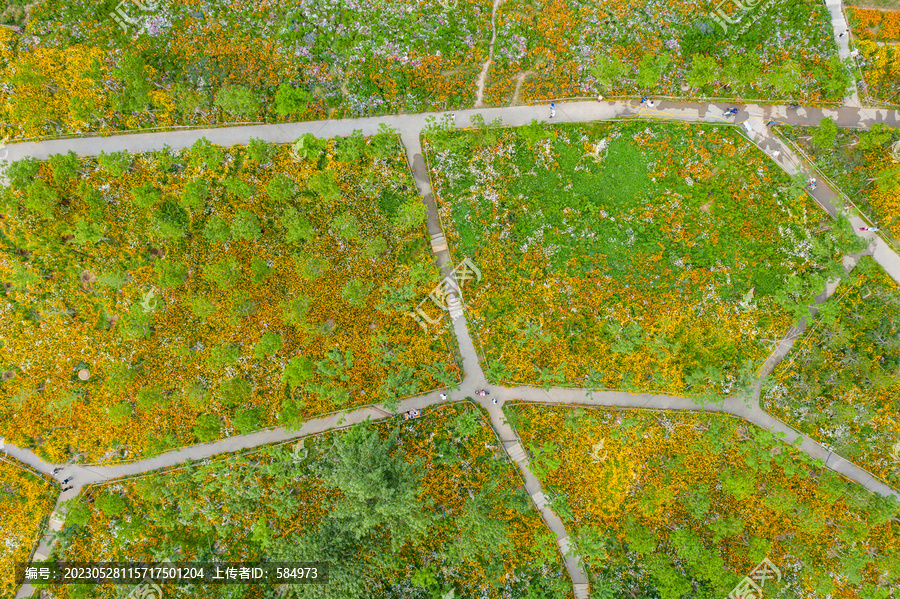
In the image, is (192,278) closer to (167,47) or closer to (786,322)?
(167,47)

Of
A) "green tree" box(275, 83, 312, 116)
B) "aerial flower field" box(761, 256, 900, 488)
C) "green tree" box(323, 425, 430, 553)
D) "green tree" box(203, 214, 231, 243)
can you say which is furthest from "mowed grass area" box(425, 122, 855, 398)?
"green tree" box(203, 214, 231, 243)

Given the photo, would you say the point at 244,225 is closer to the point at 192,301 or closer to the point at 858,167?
the point at 192,301

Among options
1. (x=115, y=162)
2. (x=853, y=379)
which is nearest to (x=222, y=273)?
(x=115, y=162)

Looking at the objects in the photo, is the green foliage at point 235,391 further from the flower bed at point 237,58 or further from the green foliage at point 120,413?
the flower bed at point 237,58

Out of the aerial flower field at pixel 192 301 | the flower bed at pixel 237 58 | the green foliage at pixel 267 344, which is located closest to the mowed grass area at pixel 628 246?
the aerial flower field at pixel 192 301

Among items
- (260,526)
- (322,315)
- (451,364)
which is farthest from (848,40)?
(260,526)

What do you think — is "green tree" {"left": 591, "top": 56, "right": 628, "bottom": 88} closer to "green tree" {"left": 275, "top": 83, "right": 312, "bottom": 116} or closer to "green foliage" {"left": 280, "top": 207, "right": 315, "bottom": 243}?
"green tree" {"left": 275, "top": 83, "right": 312, "bottom": 116}
